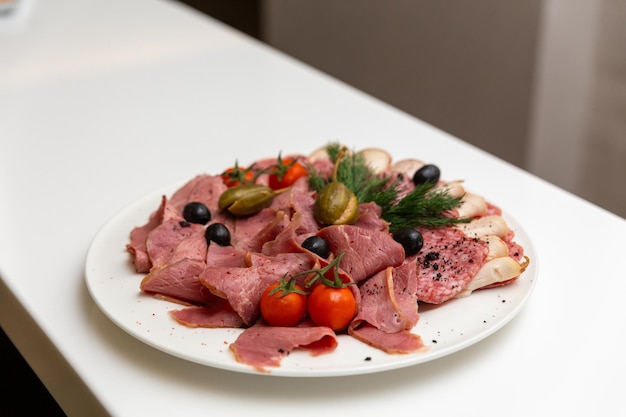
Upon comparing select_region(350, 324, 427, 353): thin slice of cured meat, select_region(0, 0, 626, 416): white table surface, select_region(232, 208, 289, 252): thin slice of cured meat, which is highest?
select_region(232, 208, 289, 252): thin slice of cured meat

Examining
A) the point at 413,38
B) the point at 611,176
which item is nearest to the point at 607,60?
the point at 611,176

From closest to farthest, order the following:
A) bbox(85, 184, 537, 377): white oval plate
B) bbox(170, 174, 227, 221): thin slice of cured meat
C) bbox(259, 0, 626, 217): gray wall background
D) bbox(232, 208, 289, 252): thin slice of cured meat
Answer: bbox(85, 184, 537, 377): white oval plate, bbox(232, 208, 289, 252): thin slice of cured meat, bbox(170, 174, 227, 221): thin slice of cured meat, bbox(259, 0, 626, 217): gray wall background

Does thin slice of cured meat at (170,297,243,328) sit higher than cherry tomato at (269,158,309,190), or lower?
lower

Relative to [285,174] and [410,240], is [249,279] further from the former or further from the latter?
[285,174]

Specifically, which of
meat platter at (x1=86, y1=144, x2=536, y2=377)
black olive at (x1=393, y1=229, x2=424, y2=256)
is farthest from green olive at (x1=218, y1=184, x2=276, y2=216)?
black olive at (x1=393, y1=229, x2=424, y2=256)

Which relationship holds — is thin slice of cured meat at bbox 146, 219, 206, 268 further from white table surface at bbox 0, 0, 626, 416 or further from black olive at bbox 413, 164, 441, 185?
black olive at bbox 413, 164, 441, 185

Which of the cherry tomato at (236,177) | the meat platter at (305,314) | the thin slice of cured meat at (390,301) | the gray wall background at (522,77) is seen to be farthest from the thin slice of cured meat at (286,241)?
the gray wall background at (522,77)

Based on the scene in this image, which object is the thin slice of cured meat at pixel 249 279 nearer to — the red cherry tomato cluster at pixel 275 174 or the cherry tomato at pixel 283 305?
the cherry tomato at pixel 283 305
